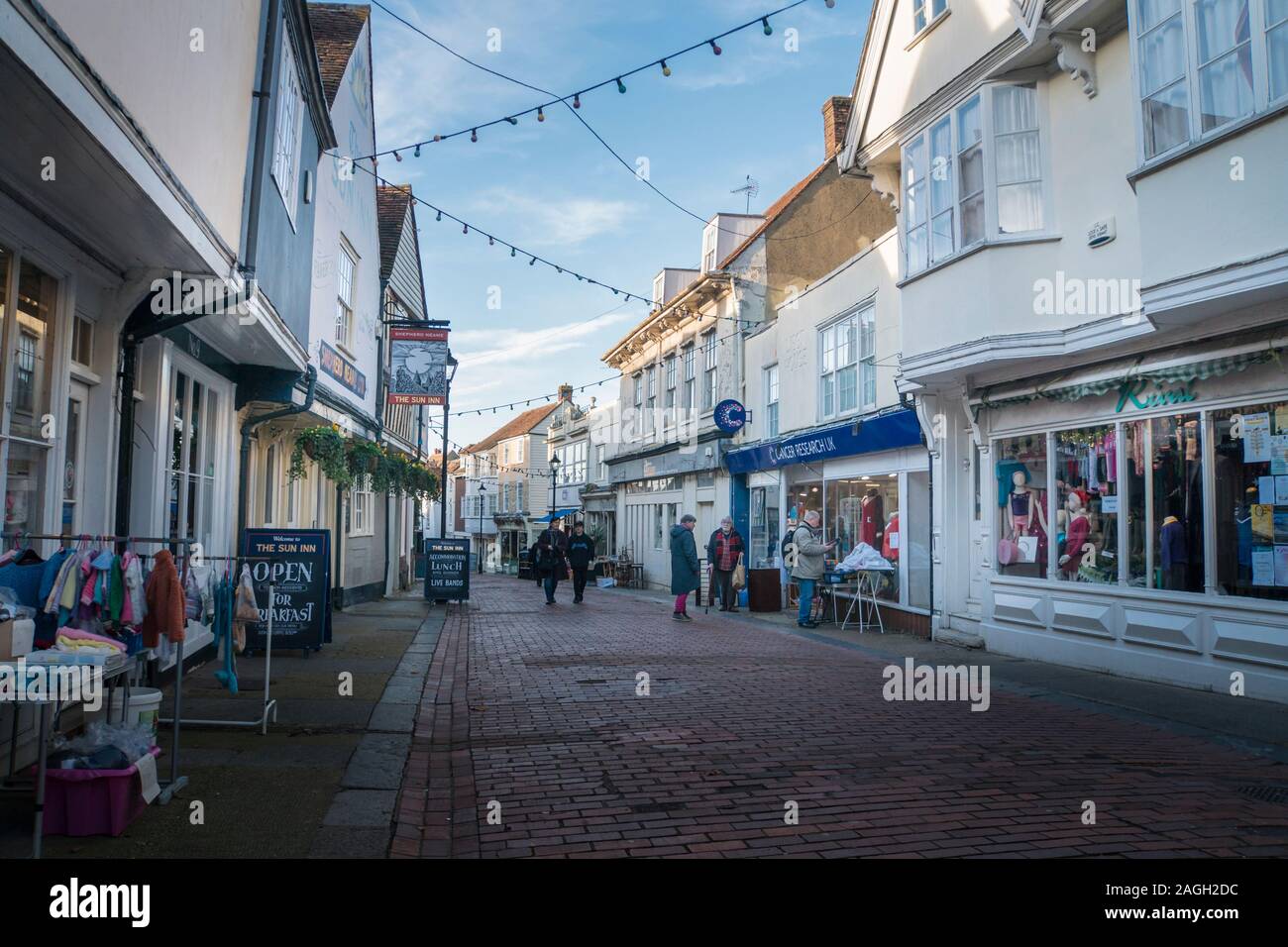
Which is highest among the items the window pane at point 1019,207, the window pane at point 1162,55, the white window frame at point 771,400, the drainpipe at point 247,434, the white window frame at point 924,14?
the white window frame at point 924,14

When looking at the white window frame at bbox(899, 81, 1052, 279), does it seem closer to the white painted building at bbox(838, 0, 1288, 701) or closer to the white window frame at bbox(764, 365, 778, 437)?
the white painted building at bbox(838, 0, 1288, 701)

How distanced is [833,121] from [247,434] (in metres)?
15.7

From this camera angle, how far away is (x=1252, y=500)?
27.1ft

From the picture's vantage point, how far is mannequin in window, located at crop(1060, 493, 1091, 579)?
10492mm

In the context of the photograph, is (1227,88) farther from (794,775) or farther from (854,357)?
(854,357)

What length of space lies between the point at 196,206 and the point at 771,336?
15.3 m

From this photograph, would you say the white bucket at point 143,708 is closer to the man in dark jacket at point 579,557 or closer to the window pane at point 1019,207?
the window pane at point 1019,207

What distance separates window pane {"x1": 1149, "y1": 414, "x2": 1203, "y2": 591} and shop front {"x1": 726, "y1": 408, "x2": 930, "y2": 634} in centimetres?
444

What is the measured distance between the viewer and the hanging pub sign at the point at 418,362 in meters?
18.3

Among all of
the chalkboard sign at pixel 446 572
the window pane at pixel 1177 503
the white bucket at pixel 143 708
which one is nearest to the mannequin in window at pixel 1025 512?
the window pane at pixel 1177 503

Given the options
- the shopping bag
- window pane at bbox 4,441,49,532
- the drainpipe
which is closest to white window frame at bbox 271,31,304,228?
the drainpipe

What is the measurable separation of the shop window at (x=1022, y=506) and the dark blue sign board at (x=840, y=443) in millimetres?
1978

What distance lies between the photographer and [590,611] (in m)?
A: 17.8

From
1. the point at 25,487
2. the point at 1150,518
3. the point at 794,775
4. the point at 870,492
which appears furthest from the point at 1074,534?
the point at 25,487
